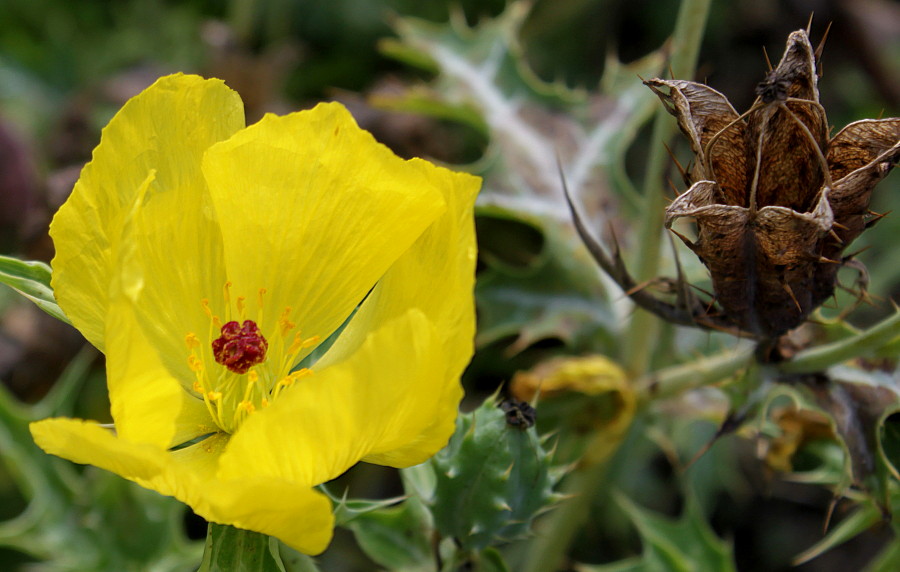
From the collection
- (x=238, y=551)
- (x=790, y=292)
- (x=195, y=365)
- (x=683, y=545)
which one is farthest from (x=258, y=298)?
(x=683, y=545)

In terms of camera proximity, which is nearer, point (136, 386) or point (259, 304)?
point (136, 386)

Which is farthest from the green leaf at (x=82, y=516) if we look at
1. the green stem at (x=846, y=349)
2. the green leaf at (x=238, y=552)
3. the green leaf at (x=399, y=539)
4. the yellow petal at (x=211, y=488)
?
the green stem at (x=846, y=349)

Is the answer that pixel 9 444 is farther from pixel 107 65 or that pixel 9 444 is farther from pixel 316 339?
pixel 107 65

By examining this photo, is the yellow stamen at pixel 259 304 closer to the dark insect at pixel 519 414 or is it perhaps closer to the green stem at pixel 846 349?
the dark insect at pixel 519 414

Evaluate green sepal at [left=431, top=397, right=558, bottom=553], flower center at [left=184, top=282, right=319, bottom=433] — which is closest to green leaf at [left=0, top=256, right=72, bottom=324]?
flower center at [left=184, top=282, right=319, bottom=433]

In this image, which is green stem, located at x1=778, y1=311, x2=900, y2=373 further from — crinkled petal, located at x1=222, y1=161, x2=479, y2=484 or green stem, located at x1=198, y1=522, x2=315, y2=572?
green stem, located at x1=198, y1=522, x2=315, y2=572

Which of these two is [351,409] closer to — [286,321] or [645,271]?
[286,321]
